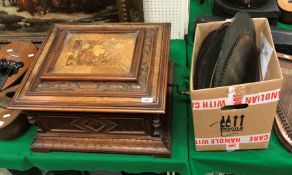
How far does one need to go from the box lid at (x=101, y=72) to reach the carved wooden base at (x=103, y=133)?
0.06 meters

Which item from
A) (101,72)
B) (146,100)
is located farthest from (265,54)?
(101,72)

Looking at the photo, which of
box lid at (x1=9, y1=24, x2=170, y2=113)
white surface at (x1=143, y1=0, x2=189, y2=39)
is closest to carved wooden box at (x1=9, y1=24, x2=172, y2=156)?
box lid at (x1=9, y1=24, x2=170, y2=113)

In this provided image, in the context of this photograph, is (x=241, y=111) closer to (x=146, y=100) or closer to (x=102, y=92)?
(x=146, y=100)

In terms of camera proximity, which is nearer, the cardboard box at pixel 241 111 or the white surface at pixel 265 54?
the cardboard box at pixel 241 111

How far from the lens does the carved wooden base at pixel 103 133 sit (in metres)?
0.99

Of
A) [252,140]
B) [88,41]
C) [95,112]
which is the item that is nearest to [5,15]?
[88,41]

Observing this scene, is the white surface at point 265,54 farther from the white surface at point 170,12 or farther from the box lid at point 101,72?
the white surface at point 170,12

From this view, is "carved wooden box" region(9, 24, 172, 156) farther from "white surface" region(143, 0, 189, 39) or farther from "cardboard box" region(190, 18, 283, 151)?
"white surface" region(143, 0, 189, 39)

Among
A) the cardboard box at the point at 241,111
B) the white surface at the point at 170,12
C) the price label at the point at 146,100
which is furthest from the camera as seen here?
the white surface at the point at 170,12

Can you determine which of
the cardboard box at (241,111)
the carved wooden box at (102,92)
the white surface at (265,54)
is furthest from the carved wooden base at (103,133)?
the white surface at (265,54)

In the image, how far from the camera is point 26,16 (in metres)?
1.43

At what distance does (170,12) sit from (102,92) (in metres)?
0.63

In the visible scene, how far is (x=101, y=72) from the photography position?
3.27 ft

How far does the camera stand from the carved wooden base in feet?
3.25
